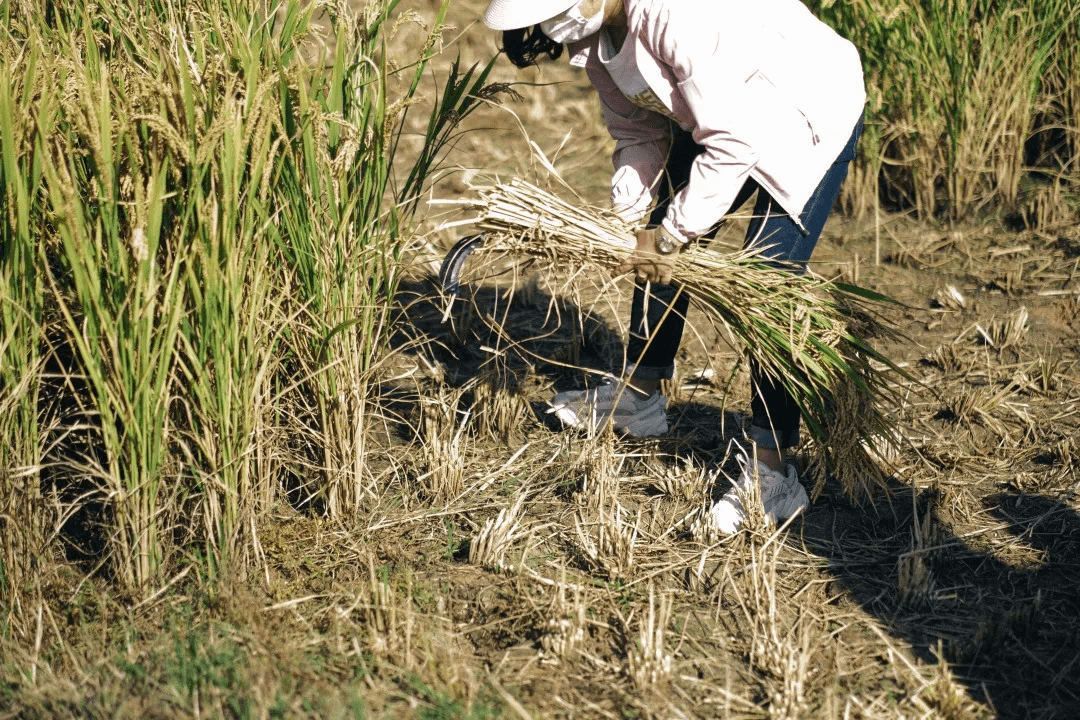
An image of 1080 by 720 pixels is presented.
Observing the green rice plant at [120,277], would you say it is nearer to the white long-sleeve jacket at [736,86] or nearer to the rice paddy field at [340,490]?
the rice paddy field at [340,490]

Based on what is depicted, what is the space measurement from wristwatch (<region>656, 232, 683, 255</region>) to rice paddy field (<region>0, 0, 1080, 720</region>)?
0.17 m

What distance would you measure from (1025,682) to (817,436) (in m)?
0.69

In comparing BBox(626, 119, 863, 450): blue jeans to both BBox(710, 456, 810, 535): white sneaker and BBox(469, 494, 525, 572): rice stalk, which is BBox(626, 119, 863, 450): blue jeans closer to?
BBox(710, 456, 810, 535): white sneaker

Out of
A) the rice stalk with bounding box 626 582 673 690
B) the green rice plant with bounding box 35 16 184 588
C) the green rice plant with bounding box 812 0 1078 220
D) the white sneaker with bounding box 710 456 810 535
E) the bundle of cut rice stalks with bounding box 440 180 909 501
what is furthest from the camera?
the green rice plant with bounding box 812 0 1078 220

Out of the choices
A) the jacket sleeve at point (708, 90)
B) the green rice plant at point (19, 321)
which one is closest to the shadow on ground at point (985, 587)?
the jacket sleeve at point (708, 90)

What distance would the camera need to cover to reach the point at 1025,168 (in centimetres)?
413

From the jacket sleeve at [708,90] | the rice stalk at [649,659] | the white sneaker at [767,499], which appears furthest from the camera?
the white sneaker at [767,499]

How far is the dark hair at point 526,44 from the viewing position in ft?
7.47

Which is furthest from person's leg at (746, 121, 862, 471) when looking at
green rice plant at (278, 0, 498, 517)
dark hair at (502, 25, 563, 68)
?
green rice plant at (278, 0, 498, 517)

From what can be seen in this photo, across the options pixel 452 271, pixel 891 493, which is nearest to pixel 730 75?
pixel 452 271

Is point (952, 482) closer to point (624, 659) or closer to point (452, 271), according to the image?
point (624, 659)

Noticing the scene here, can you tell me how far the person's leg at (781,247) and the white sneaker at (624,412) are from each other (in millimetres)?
384

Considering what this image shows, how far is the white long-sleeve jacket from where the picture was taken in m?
2.13

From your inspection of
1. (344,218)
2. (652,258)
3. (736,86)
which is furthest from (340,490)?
(736,86)
